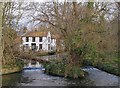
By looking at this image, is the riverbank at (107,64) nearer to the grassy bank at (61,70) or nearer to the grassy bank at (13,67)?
the grassy bank at (61,70)

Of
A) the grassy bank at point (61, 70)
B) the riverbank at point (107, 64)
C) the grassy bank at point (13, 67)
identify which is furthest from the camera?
the grassy bank at point (13, 67)

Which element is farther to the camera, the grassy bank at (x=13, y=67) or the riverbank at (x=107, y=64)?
the grassy bank at (x=13, y=67)

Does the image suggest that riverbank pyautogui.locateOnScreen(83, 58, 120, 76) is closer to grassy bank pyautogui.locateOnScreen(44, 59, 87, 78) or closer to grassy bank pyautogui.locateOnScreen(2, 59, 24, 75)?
grassy bank pyautogui.locateOnScreen(44, 59, 87, 78)

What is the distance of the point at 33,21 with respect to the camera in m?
13.4

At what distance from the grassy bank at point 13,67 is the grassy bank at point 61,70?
6.68 feet

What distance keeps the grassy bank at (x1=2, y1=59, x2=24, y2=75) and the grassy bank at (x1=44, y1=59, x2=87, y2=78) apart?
2037mm

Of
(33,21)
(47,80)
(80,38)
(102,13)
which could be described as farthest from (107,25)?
(47,80)

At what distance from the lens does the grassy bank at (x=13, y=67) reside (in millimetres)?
13445

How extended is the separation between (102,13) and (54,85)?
5819mm

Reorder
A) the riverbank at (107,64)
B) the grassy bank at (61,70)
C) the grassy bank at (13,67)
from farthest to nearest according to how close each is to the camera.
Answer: the grassy bank at (13,67)
the riverbank at (107,64)
the grassy bank at (61,70)

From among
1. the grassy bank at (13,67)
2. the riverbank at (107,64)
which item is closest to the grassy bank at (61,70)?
the riverbank at (107,64)

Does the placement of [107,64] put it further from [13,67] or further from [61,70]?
[13,67]

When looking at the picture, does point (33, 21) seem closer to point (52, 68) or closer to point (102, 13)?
point (52, 68)

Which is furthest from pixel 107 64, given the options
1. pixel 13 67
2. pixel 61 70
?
pixel 13 67
